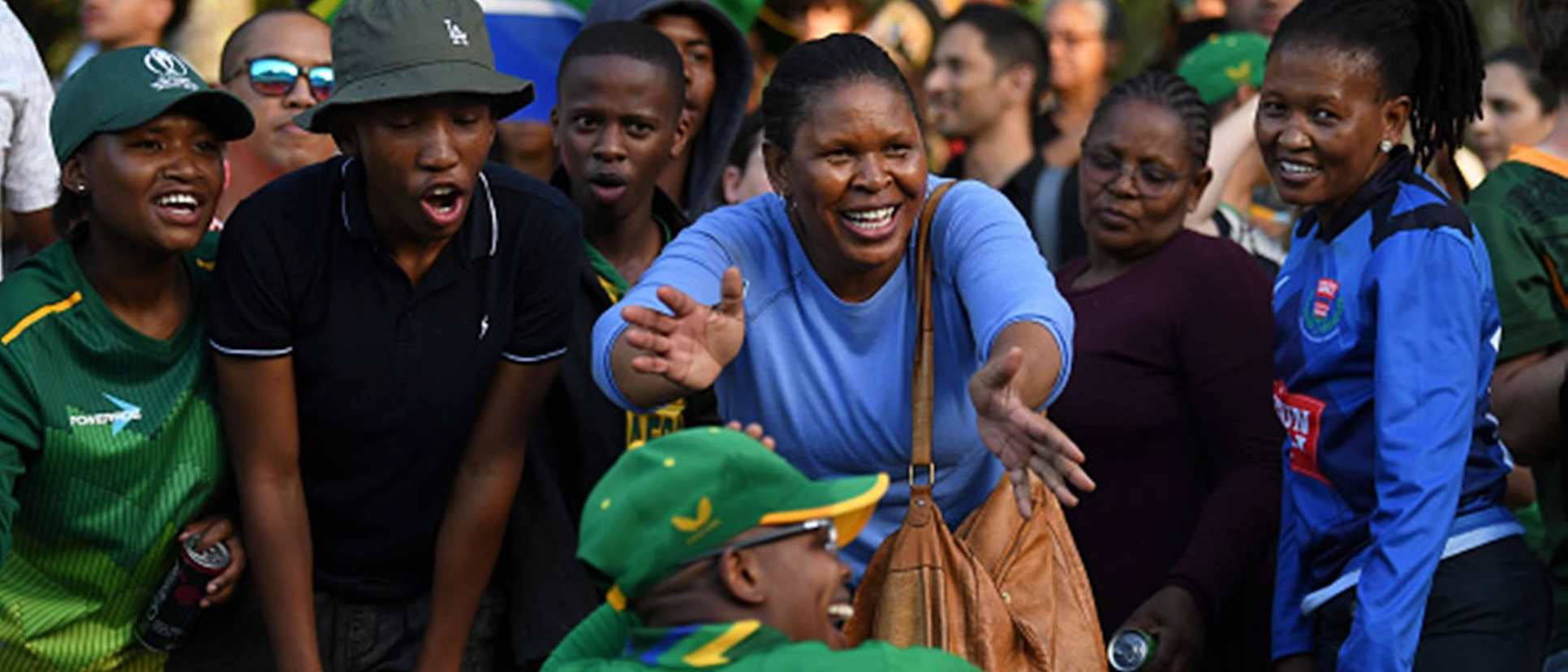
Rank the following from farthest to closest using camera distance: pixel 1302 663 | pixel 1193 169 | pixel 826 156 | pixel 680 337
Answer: pixel 1193 169, pixel 1302 663, pixel 826 156, pixel 680 337

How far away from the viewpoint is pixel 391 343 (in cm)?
463

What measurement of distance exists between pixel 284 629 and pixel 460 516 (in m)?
0.46

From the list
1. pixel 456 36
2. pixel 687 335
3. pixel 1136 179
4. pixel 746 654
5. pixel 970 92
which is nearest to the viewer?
pixel 746 654

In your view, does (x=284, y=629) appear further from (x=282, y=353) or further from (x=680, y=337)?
(x=680, y=337)

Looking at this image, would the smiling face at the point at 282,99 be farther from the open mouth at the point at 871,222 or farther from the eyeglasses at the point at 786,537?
the eyeglasses at the point at 786,537

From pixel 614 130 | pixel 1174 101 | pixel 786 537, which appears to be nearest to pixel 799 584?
pixel 786 537

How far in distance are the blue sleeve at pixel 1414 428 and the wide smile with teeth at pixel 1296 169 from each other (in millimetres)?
368

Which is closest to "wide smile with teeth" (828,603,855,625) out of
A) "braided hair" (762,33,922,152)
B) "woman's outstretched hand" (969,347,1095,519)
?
"woman's outstretched hand" (969,347,1095,519)

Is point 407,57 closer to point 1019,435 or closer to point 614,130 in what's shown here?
point 614,130

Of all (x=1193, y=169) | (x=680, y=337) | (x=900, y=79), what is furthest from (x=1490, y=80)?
(x=680, y=337)

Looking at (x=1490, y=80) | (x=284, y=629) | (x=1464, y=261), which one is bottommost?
(x=284, y=629)

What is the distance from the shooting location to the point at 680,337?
4008 mm

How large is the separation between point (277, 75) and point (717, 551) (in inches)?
133

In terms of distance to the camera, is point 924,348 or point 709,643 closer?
point 709,643
